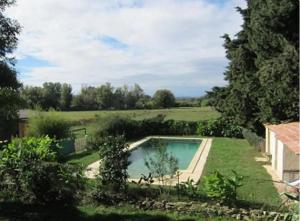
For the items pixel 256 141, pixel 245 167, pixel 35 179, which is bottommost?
pixel 245 167

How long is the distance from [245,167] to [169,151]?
873 centimetres

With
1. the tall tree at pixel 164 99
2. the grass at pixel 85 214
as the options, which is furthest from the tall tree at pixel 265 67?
the tall tree at pixel 164 99

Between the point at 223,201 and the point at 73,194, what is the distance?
13.8 ft

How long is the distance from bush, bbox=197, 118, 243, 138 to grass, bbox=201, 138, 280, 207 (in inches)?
87.5

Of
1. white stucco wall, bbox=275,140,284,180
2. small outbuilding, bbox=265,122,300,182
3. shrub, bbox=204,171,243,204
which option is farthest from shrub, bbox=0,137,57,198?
white stucco wall, bbox=275,140,284,180

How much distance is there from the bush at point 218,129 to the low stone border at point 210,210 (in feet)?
75.3

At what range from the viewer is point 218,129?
34125 mm

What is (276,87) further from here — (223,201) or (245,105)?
(223,201)

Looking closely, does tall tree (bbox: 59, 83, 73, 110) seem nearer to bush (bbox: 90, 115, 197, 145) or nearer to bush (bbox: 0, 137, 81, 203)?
bush (bbox: 90, 115, 197, 145)

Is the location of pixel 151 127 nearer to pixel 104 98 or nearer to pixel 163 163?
pixel 163 163

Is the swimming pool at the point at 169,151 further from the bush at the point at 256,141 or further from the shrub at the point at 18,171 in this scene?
the shrub at the point at 18,171

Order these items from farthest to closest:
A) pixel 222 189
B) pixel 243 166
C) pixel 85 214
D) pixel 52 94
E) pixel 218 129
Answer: pixel 52 94 < pixel 218 129 < pixel 243 166 < pixel 222 189 < pixel 85 214

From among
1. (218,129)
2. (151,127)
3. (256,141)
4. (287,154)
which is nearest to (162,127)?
(151,127)

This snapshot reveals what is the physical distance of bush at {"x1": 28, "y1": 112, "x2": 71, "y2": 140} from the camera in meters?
24.5
